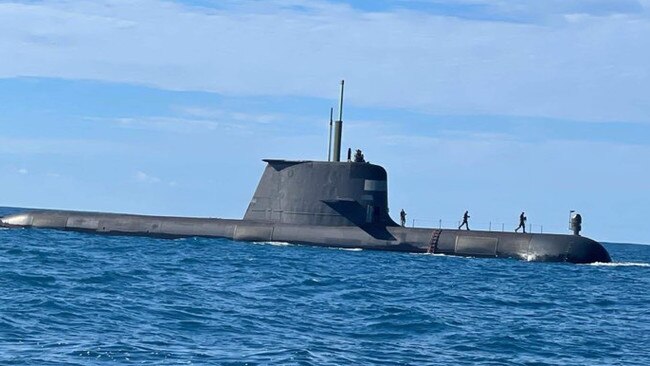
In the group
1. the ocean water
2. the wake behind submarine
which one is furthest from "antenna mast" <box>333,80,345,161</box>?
the ocean water

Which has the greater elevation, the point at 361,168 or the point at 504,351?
the point at 361,168

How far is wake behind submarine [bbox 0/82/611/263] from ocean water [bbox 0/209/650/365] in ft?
18.5

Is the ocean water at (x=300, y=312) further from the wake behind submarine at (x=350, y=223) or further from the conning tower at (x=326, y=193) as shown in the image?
the conning tower at (x=326, y=193)

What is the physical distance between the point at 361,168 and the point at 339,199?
1.52 metres

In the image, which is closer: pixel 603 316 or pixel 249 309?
pixel 249 309

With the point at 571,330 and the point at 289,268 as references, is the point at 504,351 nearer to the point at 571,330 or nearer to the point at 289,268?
the point at 571,330

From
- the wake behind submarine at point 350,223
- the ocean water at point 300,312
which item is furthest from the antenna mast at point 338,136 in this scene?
the ocean water at point 300,312

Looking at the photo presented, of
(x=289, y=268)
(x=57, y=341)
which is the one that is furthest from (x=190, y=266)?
(x=57, y=341)

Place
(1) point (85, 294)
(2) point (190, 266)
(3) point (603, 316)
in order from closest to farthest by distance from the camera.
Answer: (1) point (85, 294)
(3) point (603, 316)
(2) point (190, 266)

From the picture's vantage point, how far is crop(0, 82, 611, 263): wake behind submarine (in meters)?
40.5

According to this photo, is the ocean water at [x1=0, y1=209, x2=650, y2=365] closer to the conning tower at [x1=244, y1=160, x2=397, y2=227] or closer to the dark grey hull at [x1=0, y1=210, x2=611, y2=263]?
the dark grey hull at [x1=0, y1=210, x2=611, y2=263]

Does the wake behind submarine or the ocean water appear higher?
the wake behind submarine

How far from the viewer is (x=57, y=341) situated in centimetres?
1527

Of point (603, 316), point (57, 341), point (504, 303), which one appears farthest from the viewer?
point (504, 303)
